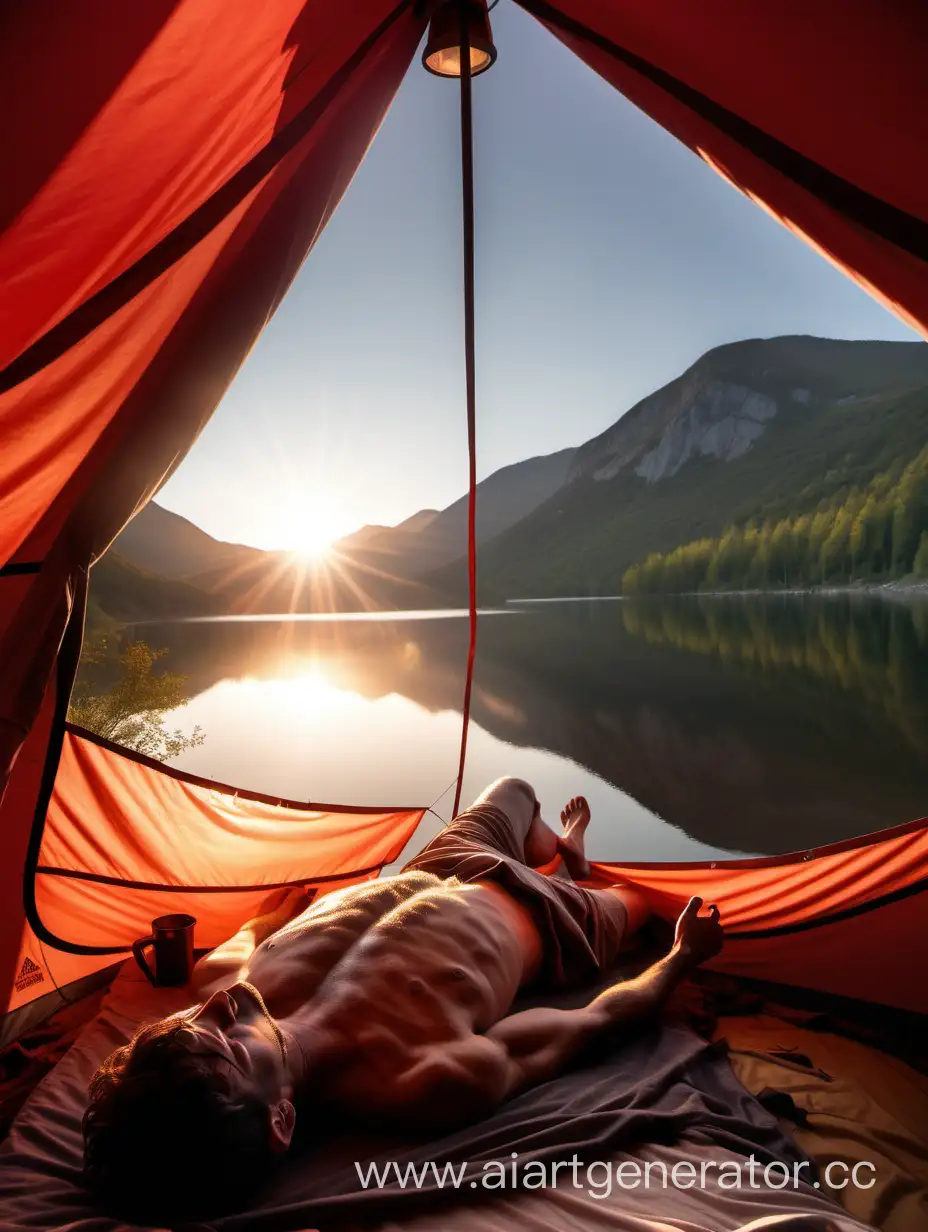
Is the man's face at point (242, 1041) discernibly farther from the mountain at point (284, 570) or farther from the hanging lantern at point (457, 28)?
the mountain at point (284, 570)

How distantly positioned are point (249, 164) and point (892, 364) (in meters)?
128

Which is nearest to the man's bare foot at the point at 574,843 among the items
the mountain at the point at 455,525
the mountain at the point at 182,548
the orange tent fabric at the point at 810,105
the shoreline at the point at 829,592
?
the orange tent fabric at the point at 810,105

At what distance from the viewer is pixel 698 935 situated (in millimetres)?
2371

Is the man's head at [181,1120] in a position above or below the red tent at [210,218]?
below

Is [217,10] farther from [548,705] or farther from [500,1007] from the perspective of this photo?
[548,705]

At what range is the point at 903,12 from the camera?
1440mm

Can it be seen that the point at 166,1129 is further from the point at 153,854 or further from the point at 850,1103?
the point at 153,854

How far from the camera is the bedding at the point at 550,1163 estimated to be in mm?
1416

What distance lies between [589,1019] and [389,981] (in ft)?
1.91

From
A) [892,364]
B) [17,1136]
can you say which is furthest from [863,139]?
[892,364]

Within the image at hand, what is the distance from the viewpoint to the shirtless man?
4.42 feet

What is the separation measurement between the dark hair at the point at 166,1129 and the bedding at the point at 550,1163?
7 centimetres

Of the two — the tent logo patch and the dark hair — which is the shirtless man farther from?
the tent logo patch

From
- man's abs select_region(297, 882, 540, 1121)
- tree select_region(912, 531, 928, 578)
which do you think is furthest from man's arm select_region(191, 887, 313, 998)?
tree select_region(912, 531, 928, 578)
